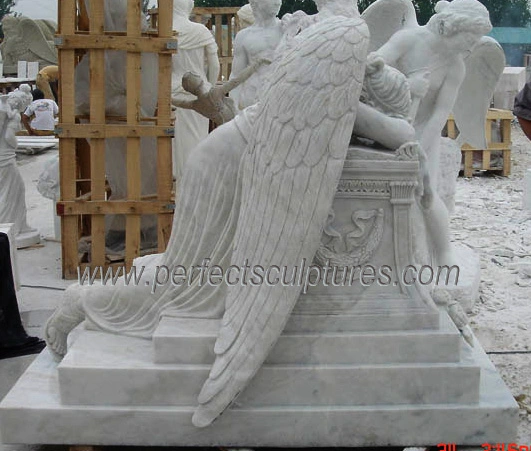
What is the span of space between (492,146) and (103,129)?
19.6 ft

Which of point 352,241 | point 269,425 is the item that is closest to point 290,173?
point 352,241

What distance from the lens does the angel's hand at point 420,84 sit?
14.2 feet

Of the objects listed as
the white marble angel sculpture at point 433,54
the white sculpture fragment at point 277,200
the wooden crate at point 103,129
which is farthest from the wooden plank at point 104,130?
the white sculpture fragment at point 277,200

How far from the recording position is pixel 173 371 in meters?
2.79

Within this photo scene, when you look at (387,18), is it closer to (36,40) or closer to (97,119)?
(97,119)

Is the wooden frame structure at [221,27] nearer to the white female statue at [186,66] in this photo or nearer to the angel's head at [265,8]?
the white female statue at [186,66]

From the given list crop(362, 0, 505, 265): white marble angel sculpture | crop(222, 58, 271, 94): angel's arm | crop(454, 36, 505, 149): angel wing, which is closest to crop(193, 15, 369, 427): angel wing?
crop(362, 0, 505, 265): white marble angel sculpture

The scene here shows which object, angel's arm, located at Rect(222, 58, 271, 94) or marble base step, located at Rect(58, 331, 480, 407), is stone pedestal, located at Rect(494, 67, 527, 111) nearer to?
angel's arm, located at Rect(222, 58, 271, 94)

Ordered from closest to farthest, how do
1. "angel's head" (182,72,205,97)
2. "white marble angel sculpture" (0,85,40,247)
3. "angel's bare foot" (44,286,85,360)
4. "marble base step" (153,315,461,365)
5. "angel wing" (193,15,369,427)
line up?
1. "angel wing" (193,15,369,427)
2. "marble base step" (153,315,461,365)
3. "angel's bare foot" (44,286,85,360)
4. "angel's head" (182,72,205,97)
5. "white marble angel sculpture" (0,85,40,247)

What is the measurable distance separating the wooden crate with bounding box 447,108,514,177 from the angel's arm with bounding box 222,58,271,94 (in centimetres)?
396

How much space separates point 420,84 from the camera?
4.35 m

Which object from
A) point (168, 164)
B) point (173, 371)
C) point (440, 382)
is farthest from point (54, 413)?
point (168, 164)

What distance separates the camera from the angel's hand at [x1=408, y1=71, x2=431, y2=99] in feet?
14.2

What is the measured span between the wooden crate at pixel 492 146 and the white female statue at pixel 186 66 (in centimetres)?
344
